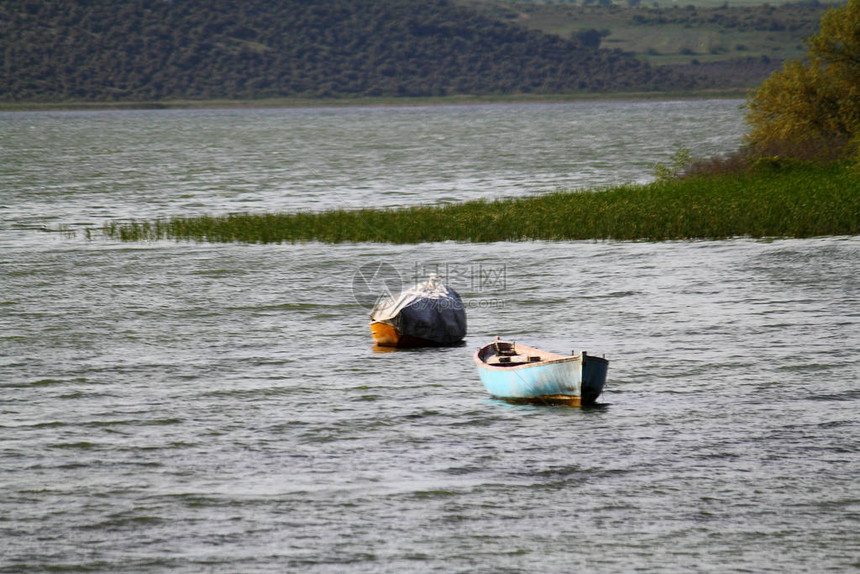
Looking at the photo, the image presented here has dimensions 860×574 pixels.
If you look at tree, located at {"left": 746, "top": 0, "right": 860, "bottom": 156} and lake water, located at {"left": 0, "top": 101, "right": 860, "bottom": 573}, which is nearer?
lake water, located at {"left": 0, "top": 101, "right": 860, "bottom": 573}

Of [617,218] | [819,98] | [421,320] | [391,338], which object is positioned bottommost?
[391,338]

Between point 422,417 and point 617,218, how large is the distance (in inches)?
988

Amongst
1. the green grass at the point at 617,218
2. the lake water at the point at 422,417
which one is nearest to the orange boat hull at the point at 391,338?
the lake water at the point at 422,417

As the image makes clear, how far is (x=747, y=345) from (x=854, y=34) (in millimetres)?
34333

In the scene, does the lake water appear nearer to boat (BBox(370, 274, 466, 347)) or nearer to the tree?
boat (BBox(370, 274, 466, 347))

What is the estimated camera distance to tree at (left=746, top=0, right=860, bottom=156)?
5441 cm

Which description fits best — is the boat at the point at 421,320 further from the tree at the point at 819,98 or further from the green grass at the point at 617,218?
the tree at the point at 819,98

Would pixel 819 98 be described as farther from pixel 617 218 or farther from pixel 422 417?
pixel 422 417

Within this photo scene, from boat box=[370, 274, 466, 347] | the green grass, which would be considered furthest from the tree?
boat box=[370, 274, 466, 347]

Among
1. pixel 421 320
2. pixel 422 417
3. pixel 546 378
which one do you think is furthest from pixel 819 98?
pixel 422 417

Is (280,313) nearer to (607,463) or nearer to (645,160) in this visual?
(607,463)

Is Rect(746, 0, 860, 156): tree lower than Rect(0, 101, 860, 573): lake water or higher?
higher

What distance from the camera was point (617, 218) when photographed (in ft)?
146

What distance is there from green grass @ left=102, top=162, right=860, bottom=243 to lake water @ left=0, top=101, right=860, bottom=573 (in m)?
1.22
